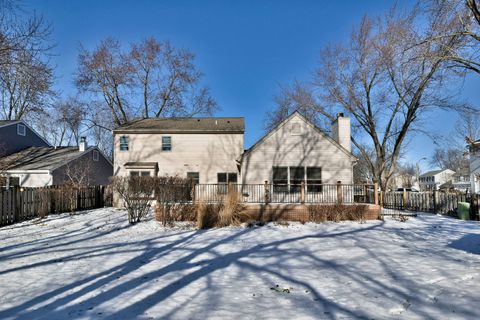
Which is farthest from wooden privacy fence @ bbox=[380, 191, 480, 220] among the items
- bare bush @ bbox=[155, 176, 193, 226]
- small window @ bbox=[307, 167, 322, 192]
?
bare bush @ bbox=[155, 176, 193, 226]

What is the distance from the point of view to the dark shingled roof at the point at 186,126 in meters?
19.5

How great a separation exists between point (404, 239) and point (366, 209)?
3.48 meters

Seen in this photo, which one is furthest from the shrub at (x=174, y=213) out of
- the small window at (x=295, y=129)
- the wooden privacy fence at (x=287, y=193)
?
the small window at (x=295, y=129)

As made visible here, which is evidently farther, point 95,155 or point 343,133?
point 95,155

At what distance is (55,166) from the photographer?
68.6 ft

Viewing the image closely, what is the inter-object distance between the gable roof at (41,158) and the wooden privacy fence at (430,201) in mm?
21730

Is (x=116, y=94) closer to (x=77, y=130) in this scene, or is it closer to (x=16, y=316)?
(x=77, y=130)

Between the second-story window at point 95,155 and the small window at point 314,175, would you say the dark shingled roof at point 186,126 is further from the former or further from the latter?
the second-story window at point 95,155

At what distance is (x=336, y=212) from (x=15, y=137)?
87.5 ft

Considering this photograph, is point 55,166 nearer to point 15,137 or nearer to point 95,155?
point 95,155

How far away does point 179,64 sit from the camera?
112 feet

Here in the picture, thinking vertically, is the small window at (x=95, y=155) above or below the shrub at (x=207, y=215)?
above

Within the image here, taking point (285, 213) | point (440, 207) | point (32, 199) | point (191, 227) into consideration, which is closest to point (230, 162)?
point (285, 213)

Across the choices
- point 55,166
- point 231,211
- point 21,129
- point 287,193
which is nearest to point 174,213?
point 231,211
